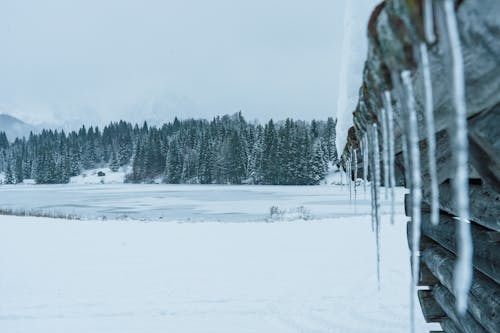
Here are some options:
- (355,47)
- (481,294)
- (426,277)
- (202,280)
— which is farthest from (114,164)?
(355,47)

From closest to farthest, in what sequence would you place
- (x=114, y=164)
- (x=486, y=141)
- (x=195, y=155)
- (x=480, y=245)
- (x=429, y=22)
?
(x=429, y=22) < (x=486, y=141) < (x=480, y=245) < (x=195, y=155) < (x=114, y=164)

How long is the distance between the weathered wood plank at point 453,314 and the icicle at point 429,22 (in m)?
2.47

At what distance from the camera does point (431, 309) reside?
4.21 m

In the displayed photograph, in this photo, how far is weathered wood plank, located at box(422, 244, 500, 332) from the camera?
2444mm

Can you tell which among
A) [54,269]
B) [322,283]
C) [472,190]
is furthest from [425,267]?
[54,269]

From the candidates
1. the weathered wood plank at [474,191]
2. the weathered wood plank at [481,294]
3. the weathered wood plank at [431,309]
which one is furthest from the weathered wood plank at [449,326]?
the weathered wood plank at [474,191]

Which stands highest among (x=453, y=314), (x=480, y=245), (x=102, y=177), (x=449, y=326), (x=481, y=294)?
(x=102, y=177)

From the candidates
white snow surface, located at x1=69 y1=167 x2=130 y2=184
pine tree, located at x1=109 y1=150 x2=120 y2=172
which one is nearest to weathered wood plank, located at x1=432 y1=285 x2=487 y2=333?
white snow surface, located at x1=69 y1=167 x2=130 y2=184

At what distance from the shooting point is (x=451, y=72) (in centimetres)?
84

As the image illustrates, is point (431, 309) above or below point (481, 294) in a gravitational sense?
below

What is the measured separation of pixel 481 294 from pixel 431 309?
172 centimetres

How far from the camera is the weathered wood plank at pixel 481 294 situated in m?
2.44

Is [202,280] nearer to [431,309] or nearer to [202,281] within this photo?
[202,281]

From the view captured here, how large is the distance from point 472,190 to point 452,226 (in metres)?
0.79
